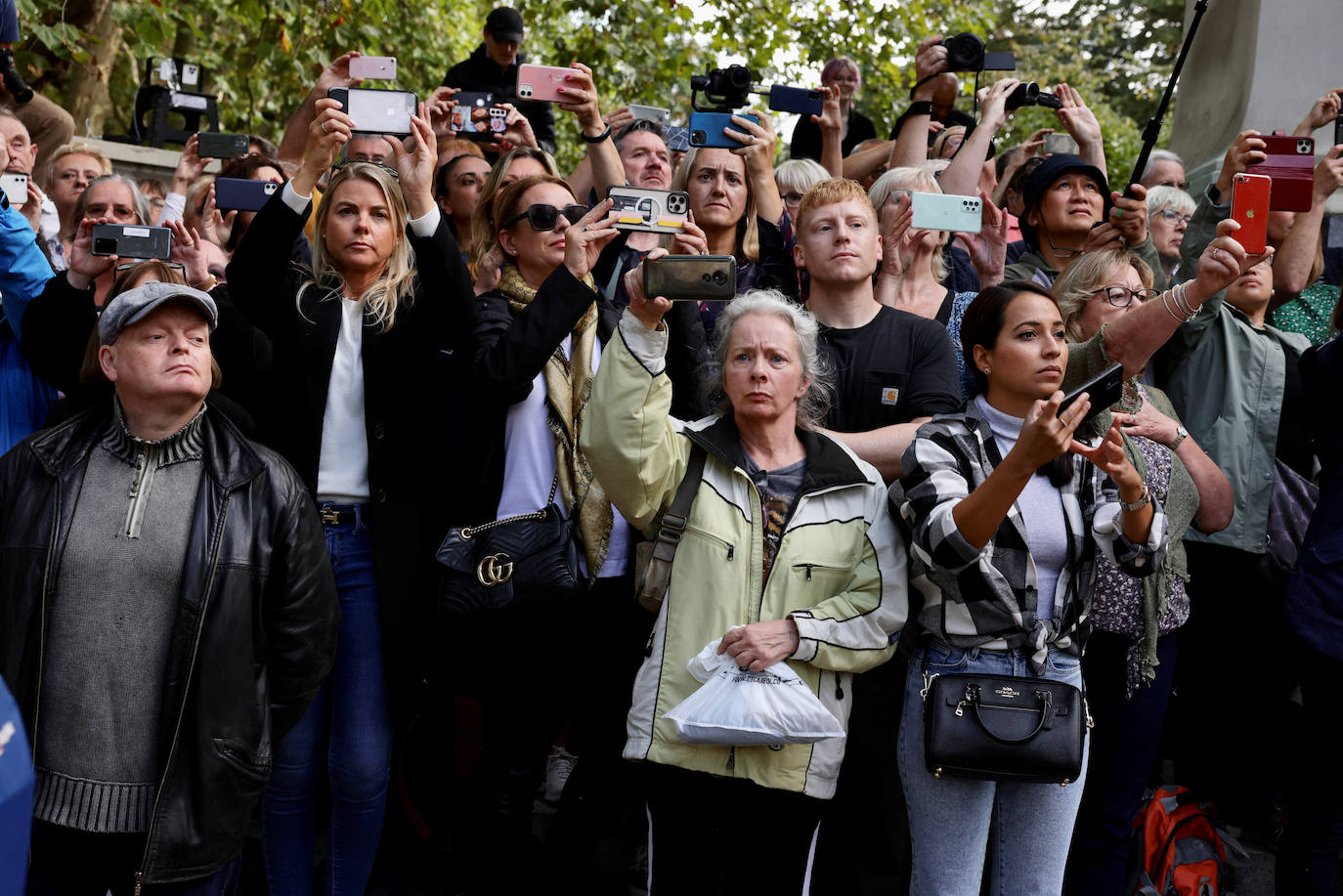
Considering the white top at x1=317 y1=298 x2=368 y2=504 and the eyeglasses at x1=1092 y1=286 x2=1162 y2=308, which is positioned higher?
the eyeglasses at x1=1092 y1=286 x2=1162 y2=308

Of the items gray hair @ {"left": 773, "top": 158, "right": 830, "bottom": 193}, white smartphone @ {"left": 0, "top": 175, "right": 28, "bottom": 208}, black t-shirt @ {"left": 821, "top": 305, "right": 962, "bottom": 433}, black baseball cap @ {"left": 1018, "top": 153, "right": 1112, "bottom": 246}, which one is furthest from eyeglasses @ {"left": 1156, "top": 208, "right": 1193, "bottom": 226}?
white smartphone @ {"left": 0, "top": 175, "right": 28, "bottom": 208}

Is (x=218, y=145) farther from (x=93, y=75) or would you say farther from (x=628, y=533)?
(x=93, y=75)

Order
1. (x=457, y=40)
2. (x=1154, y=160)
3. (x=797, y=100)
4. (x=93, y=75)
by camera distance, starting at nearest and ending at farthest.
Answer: (x=797, y=100) → (x=1154, y=160) → (x=93, y=75) → (x=457, y=40)

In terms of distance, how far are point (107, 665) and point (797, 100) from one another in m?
3.53

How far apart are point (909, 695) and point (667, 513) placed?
0.79 m

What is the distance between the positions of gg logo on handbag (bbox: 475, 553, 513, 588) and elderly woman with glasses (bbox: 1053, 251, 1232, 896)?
1667 millimetres

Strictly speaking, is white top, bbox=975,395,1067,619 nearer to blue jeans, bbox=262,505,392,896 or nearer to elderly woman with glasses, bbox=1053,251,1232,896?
elderly woman with glasses, bbox=1053,251,1232,896

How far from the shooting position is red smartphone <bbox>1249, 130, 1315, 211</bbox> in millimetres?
4363

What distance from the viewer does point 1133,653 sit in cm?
383

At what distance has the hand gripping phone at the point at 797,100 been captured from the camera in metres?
5.41

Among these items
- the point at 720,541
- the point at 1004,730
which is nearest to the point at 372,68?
the point at 720,541

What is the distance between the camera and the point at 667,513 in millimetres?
3539

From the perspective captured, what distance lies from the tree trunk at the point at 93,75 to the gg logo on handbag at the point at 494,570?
7979mm

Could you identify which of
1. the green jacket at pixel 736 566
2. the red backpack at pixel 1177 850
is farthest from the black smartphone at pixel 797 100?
the red backpack at pixel 1177 850
